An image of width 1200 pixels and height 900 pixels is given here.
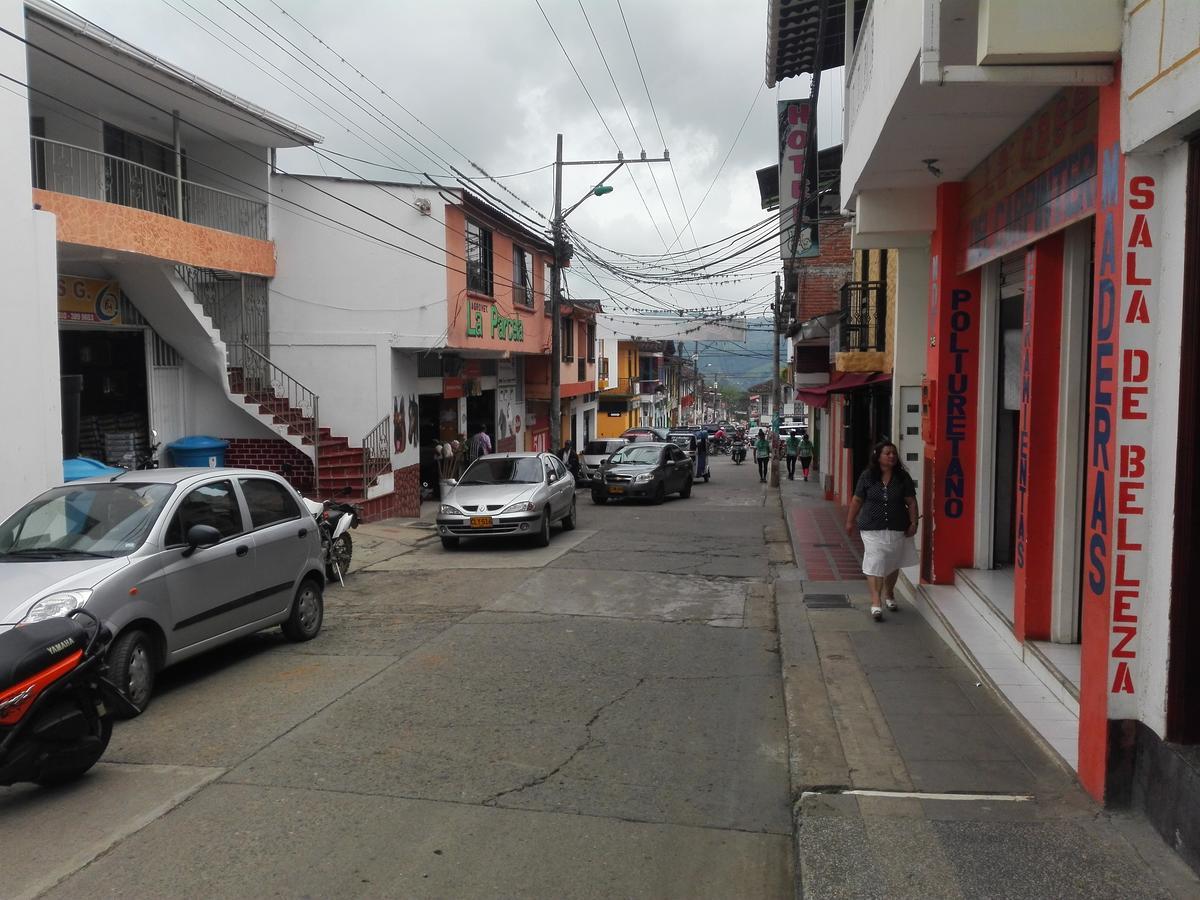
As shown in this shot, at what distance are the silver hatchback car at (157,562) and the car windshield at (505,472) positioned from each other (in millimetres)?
7775

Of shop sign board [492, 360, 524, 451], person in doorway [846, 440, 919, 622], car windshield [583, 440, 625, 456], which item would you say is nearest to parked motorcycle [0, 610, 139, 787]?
person in doorway [846, 440, 919, 622]

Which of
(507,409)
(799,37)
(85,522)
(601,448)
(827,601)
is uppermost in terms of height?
(799,37)

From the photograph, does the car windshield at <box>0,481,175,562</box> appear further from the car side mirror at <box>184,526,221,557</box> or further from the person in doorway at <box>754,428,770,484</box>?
the person in doorway at <box>754,428,770,484</box>

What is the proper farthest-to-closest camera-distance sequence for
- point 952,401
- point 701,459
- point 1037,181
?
point 701,459, point 952,401, point 1037,181

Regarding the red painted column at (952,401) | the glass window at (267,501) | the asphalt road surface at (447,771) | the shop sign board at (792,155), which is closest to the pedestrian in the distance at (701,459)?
the shop sign board at (792,155)

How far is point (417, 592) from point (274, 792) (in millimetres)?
6852

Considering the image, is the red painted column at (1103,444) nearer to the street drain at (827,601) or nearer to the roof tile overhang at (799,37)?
the street drain at (827,601)

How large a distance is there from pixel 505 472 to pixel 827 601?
7.47 metres

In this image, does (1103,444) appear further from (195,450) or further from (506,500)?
(195,450)

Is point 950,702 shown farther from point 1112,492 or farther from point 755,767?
point 1112,492

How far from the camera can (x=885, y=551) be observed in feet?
31.2

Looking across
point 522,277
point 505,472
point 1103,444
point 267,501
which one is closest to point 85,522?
point 267,501

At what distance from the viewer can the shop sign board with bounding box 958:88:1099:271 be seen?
6.23 m

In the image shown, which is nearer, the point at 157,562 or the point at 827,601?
the point at 157,562
